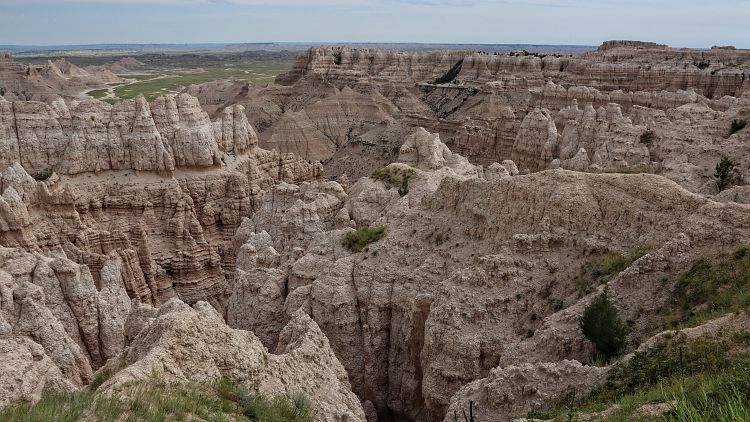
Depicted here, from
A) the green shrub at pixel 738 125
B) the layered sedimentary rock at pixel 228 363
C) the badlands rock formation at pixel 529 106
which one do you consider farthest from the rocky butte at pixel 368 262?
the badlands rock formation at pixel 529 106

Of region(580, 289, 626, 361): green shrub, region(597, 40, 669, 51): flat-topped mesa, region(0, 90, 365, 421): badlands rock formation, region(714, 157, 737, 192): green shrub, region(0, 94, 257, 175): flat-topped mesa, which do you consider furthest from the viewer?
region(597, 40, 669, 51): flat-topped mesa

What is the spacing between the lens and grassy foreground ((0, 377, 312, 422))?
8.77m

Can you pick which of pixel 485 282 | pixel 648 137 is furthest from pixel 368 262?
pixel 648 137

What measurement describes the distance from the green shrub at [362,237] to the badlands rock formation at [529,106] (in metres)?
11.6

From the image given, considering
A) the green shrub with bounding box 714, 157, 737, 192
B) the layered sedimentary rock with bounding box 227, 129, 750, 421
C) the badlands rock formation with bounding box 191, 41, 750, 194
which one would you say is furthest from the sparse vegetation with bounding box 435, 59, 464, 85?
the layered sedimentary rock with bounding box 227, 129, 750, 421

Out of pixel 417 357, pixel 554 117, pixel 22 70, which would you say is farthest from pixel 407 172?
pixel 22 70

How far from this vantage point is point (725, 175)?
25.5 metres

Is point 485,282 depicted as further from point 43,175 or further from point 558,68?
point 558,68

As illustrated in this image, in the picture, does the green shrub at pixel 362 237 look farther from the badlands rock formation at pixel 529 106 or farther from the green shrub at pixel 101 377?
the badlands rock formation at pixel 529 106

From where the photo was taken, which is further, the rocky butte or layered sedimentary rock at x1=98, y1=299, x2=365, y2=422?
the rocky butte

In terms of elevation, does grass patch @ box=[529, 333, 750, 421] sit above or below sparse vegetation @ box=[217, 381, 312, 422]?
above

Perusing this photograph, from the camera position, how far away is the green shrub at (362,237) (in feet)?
72.3

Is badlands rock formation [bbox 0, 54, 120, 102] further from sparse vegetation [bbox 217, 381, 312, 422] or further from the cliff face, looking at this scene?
sparse vegetation [bbox 217, 381, 312, 422]

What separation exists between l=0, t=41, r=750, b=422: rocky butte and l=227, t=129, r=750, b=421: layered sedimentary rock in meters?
0.06
